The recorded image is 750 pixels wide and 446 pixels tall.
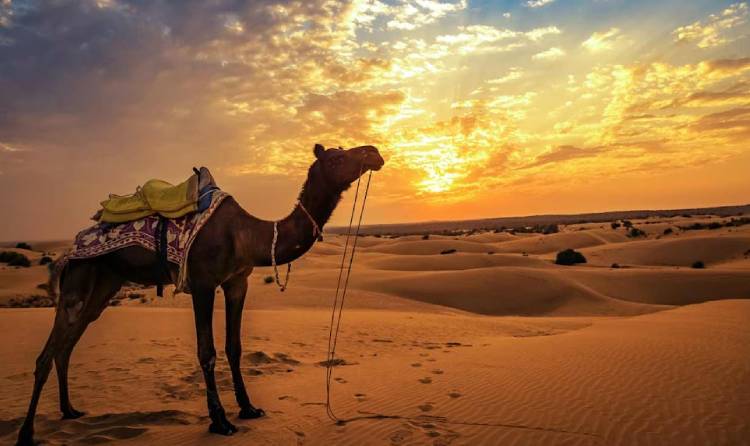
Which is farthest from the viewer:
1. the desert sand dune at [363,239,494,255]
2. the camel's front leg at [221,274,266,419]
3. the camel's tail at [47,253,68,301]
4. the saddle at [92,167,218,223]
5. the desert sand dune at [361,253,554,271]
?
the desert sand dune at [363,239,494,255]

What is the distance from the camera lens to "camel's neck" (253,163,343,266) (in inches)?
204

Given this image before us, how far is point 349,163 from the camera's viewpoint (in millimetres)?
5090

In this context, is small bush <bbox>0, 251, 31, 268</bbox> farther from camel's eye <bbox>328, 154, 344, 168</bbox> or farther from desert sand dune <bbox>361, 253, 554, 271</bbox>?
camel's eye <bbox>328, 154, 344, 168</bbox>

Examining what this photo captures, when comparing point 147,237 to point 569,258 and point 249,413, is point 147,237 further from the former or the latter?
point 569,258

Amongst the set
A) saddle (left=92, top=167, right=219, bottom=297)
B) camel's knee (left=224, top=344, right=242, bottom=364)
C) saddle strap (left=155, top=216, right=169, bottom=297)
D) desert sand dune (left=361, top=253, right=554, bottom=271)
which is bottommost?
desert sand dune (left=361, top=253, right=554, bottom=271)

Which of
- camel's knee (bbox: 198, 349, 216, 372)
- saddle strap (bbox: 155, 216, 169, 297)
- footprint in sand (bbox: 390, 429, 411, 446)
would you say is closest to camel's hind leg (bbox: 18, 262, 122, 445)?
saddle strap (bbox: 155, 216, 169, 297)

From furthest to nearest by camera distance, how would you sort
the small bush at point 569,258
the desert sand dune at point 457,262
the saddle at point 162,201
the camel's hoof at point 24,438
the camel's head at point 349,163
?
the small bush at point 569,258 → the desert sand dune at point 457,262 → the saddle at point 162,201 → the camel's head at point 349,163 → the camel's hoof at point 24,438

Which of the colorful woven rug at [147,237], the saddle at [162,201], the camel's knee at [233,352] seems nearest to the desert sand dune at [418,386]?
the camel's knee at [233,352]

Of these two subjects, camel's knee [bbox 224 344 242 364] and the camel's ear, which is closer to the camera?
the camel's ear

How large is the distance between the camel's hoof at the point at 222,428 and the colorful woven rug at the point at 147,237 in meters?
1.50

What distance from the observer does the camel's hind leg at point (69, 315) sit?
5.05 metres

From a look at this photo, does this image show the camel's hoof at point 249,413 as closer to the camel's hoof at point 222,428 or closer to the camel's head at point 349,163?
the camel's hoof at point 222,428

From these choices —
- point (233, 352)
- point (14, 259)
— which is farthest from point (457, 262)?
point (233, 352)

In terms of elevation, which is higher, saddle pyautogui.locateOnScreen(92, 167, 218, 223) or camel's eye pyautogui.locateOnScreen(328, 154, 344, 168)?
camel's eye pyautogui.locateOnScreen(328, 154, 344, 168)
